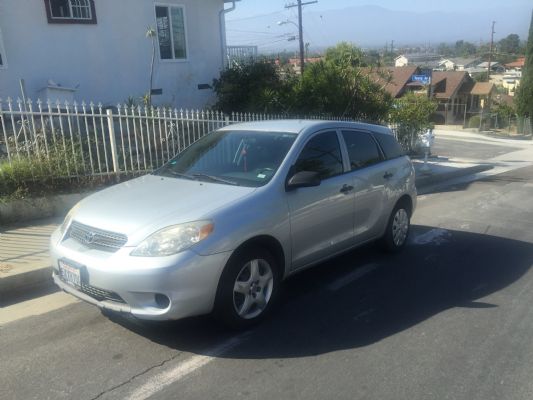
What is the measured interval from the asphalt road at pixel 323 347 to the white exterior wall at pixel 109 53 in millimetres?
8548

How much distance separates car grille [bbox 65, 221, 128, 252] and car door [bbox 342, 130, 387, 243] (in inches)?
96.9

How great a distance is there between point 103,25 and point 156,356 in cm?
1062

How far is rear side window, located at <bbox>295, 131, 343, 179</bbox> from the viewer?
464 centimetres

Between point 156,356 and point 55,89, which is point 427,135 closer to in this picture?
point 55,89

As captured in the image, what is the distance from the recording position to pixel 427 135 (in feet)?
49.3

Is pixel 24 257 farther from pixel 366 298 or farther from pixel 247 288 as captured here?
pixel 366 298

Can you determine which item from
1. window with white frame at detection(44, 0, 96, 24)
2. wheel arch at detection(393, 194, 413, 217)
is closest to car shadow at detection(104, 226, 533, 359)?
wheel arch at detection(393, 194, 413, 217)

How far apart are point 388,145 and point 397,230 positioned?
1.03 meters

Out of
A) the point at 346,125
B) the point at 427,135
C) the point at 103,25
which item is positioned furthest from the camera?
the point at 427,135

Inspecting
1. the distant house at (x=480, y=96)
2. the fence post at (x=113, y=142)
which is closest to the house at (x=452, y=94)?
the distant house at (x=480, y=96)

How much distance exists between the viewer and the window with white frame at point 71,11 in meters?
11.3

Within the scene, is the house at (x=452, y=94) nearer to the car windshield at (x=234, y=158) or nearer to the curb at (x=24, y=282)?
the car windshield at (x=234, y=158)

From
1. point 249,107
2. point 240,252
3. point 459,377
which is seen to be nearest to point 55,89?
point 249,107

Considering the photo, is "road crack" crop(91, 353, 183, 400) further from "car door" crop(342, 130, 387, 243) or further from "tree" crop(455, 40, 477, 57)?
"tree" crop(455, 40, 477, 57)
